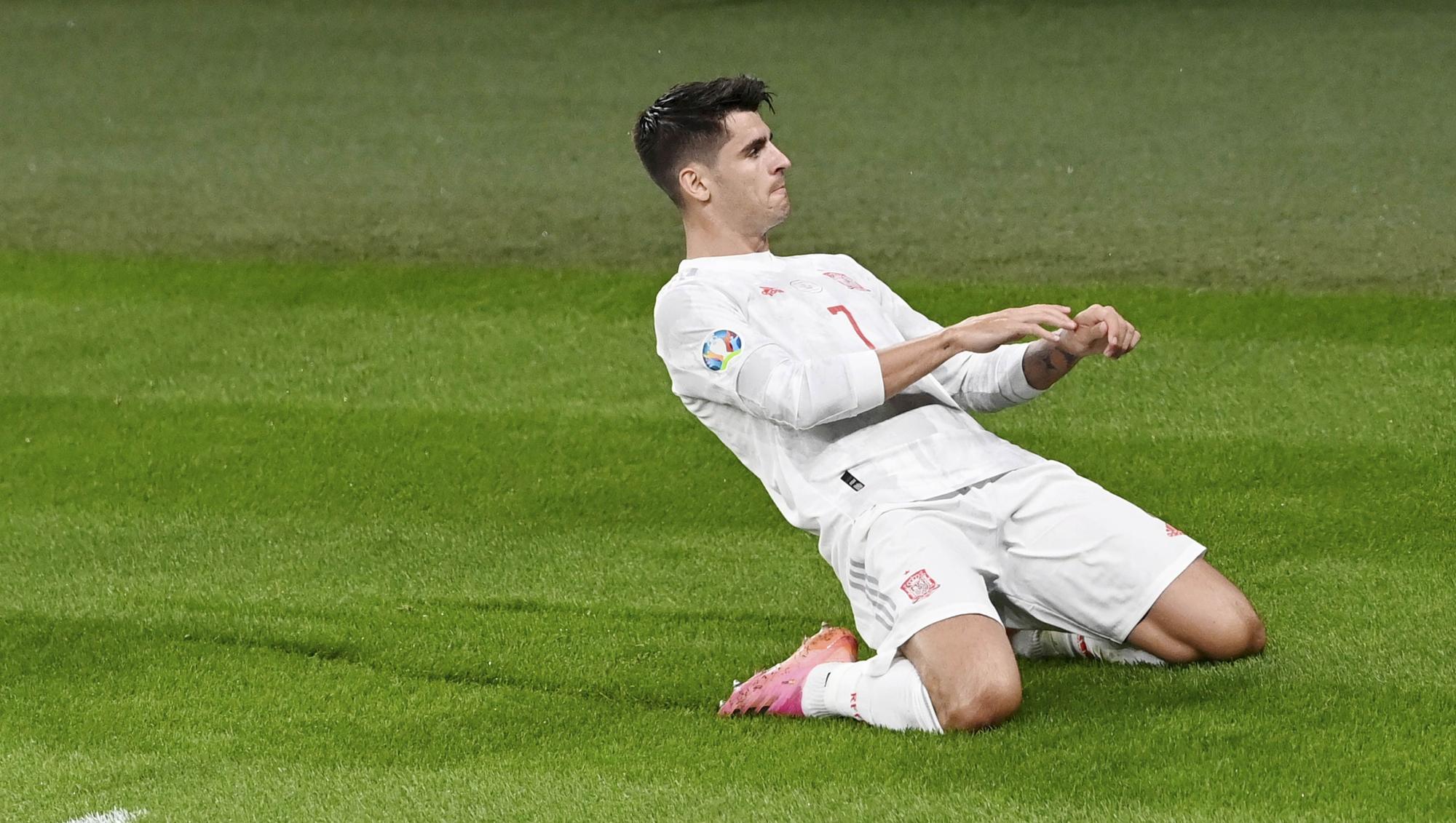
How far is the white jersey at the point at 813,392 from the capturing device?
11.8 feet

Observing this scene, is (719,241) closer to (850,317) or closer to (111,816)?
(850,317)

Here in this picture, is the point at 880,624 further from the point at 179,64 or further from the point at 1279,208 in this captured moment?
the point at 179,64

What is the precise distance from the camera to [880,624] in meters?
3.70

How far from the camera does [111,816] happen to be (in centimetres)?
334

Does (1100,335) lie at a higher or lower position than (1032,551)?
higher

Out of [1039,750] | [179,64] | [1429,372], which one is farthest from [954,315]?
[179,64]

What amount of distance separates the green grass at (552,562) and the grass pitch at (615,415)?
0.7 inches

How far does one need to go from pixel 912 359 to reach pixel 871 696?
0.70 meters

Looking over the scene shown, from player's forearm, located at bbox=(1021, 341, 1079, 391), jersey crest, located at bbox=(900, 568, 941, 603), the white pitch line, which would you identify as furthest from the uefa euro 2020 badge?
the white pitch line

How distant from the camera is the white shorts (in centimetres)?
364

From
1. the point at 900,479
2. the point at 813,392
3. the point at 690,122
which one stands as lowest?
the point at 900,479

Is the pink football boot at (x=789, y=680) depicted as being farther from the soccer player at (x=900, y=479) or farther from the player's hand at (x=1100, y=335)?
the player's hand at (x=1100, y=335)

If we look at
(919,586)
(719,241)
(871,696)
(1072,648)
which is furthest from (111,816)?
(1072,648)

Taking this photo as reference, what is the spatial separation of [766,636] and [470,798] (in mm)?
1231
